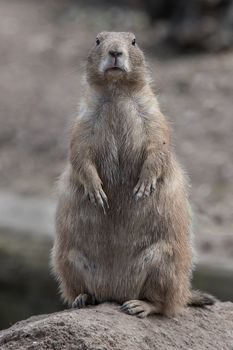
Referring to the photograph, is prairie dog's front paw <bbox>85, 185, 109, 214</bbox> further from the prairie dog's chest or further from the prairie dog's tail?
the prairie dog's tail

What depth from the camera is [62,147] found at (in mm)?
17891

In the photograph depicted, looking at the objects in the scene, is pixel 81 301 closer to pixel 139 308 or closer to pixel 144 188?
pixel 139 308

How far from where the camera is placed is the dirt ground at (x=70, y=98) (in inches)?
655

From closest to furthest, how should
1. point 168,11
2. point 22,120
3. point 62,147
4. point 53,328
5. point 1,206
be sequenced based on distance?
point 53,328 < point 1,206 < point 62,147 < point 22,120 < point 168,11

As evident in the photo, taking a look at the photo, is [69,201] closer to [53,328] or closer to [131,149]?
[131,149]

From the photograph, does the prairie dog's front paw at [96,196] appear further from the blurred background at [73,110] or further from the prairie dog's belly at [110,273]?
the blurred background at [73,110]

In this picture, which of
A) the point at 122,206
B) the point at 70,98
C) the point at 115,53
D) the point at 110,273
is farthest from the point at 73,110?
the point at 110,273

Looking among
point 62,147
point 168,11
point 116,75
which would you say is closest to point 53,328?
point 116,75

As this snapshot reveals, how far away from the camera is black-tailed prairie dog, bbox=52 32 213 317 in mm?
7793

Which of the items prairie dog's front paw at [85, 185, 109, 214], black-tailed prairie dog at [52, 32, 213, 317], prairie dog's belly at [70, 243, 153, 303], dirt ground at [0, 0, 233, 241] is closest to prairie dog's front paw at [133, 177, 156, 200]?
black-tailed prairie dog at [52, 32, 213, 317]

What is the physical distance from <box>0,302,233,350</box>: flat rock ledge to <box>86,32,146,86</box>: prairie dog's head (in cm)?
157

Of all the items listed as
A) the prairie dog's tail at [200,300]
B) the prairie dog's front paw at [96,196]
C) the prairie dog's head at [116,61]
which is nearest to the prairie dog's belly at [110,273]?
the prairie dog's front paw at [96,196]

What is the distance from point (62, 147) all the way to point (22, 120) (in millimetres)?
1736

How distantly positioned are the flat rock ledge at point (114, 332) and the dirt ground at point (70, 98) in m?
7.24
